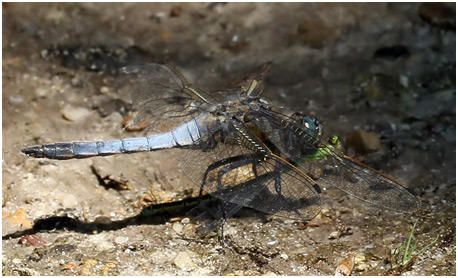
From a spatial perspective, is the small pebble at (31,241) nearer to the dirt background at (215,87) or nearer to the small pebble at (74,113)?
the dirt background at (215,87)

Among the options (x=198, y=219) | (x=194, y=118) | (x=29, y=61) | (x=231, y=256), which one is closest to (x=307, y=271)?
(x=231, y=256)

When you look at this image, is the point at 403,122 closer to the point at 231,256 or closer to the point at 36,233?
the point at 231,256

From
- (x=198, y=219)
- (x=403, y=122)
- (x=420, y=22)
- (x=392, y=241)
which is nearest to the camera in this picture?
(x=392, y=241)

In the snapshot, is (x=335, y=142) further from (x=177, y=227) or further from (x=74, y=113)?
(x=74, y=113)

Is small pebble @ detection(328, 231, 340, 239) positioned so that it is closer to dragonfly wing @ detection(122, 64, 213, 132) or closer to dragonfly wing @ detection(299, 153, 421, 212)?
dragonfly wing @ detection(299, 153, 421, 212)

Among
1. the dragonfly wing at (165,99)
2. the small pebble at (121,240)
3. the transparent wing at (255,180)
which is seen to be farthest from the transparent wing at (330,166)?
the small pebble at (121,240)

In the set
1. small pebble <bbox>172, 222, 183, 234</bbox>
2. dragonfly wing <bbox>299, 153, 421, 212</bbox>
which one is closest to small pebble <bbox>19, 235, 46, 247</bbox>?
small pebble <bbox>172, 222, 183, 234</bbox>
